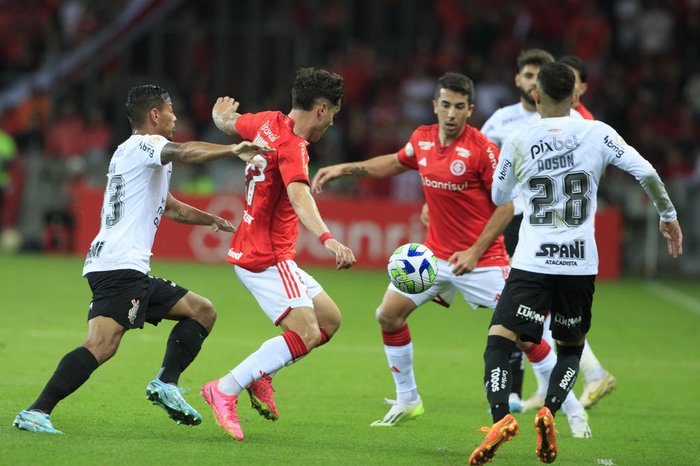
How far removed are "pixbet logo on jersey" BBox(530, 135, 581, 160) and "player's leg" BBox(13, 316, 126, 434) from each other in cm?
280

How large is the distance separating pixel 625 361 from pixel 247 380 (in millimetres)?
5501

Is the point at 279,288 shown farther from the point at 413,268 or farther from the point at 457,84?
the point at 457,84

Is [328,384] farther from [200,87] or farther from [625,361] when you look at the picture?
[200,87]

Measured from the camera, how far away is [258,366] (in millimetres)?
7074

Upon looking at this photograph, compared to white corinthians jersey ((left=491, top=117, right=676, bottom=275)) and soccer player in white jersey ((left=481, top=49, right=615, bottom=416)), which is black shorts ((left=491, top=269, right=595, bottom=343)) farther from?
soccer player in white jersey ((left=481, top=49, right=615, bottom=416))

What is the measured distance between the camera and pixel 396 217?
18.9 meters

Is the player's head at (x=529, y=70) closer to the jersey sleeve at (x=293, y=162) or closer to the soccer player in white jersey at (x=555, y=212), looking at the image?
the soccer player in white jersey at (x=555, y=212)

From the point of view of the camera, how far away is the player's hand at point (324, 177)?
27.0ft

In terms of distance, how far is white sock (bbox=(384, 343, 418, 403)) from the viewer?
27.0 ft

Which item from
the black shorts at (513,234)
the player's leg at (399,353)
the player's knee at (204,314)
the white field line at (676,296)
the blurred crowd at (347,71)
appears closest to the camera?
the player's knee at (204,314)

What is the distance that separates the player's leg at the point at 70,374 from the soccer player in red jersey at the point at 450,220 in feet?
6.70

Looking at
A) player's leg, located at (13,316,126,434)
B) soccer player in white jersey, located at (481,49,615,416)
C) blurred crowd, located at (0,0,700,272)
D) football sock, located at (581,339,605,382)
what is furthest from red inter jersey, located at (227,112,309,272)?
blurred crowd, located at (0,0,700,272)

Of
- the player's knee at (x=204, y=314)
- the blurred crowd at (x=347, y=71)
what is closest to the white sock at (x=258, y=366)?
the player's knee at (x=204, y=314)

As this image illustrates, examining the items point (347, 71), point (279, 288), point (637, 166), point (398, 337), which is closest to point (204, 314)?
point (279, 288)
